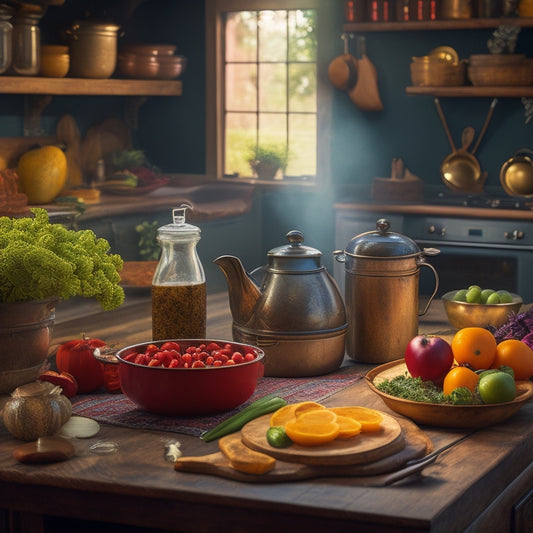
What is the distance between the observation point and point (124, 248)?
512cm

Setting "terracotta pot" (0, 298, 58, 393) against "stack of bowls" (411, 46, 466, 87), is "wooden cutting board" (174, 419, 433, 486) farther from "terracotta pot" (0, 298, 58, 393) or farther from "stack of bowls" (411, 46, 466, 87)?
"stack of bowls" (411, 46, 466, 87)

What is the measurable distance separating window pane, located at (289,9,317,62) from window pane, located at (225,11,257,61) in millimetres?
236

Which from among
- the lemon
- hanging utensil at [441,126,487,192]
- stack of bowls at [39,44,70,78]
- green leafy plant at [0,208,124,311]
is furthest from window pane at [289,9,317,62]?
green leafy plant at [0,208,124,311]

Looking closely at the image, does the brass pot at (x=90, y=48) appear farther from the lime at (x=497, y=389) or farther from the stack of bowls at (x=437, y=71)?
the lime at (x=497, y=389)

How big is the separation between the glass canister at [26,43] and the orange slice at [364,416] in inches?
142

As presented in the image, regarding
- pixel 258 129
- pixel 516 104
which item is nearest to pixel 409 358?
pixel 516 104

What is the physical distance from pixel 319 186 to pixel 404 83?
751mm

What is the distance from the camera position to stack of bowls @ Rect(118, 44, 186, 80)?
5730mm

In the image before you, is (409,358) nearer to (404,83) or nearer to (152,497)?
(152,497)

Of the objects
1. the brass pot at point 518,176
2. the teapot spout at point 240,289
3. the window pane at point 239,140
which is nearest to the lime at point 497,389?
the teapot spout at point 240,289

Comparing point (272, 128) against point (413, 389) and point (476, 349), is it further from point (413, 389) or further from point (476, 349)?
point (413, 389)

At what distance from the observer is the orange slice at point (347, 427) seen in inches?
60.8

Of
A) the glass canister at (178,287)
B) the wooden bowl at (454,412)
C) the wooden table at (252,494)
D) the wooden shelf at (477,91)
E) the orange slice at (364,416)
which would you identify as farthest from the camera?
the wooden shelf at (477,91)

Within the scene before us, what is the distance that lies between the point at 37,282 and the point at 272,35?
4.45 metres
